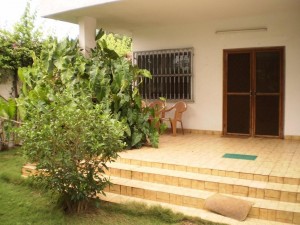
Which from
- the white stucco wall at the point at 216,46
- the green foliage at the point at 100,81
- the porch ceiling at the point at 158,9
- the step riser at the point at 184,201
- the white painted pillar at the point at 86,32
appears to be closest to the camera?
the step riser at the point at 184,201

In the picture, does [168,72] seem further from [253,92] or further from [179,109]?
[253,92]

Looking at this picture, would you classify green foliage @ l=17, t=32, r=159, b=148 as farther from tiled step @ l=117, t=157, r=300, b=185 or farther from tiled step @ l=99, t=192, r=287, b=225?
tiled step @ l=99, t=192, r=287, b=225

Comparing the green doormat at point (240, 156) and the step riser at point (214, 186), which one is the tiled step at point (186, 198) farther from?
the green doormat at point (240, 156)

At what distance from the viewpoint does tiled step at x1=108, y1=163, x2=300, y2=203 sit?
431 cm

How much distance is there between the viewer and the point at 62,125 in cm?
409

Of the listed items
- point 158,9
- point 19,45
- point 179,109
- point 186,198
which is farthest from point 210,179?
point 19,45

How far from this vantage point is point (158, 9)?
6.86 meters

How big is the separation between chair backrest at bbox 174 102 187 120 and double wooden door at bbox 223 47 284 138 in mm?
1059

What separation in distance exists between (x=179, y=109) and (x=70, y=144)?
4.48 metres

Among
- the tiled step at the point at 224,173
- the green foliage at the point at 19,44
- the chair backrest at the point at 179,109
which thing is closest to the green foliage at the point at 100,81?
the tiled step at the point at 224,173

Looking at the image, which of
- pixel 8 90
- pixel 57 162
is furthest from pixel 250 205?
pixel 8 90

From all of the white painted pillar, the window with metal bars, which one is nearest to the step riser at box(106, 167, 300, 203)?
the white painted pillar

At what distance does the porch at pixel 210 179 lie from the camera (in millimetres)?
4199

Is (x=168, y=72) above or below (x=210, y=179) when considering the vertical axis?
above
